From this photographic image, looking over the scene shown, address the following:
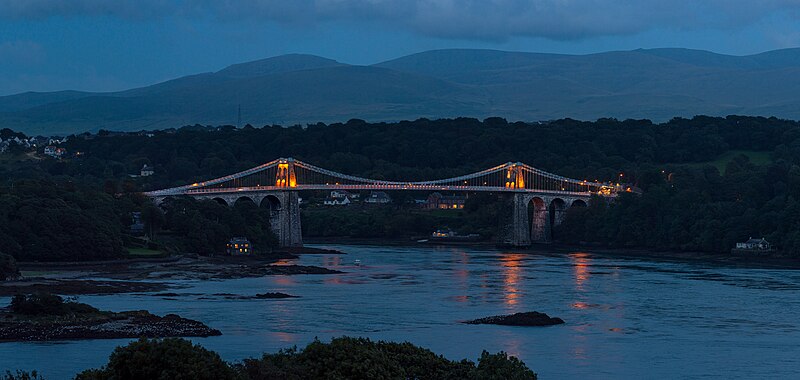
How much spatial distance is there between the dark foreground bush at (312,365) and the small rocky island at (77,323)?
13.7m

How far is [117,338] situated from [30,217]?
28.7 m

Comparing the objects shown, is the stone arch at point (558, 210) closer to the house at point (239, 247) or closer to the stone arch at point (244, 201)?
the stone arch at point (244, 201)

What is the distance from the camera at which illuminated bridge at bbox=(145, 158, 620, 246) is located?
9806cm

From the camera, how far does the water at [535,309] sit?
3938 cm

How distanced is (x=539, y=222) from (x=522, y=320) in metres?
63.9

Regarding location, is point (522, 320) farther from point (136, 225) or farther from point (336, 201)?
point (336, 201)

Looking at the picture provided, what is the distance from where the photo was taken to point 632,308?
54406mm

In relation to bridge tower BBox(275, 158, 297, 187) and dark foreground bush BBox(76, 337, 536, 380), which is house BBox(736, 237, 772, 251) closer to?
bridge tower BBox(275, 158, 297, 187)

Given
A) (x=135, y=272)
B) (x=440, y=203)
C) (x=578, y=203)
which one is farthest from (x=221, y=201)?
(x=440, y=203)

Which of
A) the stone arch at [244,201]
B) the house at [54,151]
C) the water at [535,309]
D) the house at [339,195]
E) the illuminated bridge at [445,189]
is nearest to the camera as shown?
the water at [535,309]

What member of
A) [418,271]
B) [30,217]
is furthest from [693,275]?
[30,217]

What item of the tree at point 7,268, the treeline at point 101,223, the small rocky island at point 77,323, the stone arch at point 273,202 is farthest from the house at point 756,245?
the small rocky island at point 77,323

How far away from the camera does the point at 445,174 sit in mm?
132750

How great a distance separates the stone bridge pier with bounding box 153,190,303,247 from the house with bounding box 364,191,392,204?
28.0 meters
